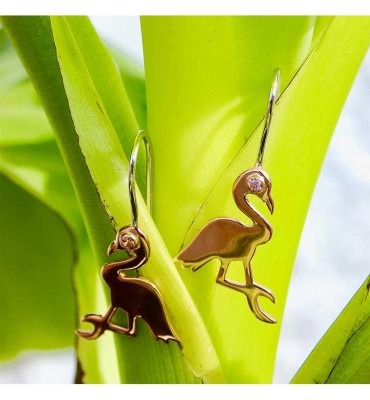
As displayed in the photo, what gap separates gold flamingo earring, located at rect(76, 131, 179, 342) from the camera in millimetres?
389

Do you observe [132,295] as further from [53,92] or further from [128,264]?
[53,92]

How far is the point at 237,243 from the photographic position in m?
0.40

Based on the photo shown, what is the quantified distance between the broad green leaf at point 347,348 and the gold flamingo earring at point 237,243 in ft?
0.15

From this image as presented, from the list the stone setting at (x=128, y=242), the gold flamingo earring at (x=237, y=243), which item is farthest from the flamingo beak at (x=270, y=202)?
the stone setting at (x=128, y=242)

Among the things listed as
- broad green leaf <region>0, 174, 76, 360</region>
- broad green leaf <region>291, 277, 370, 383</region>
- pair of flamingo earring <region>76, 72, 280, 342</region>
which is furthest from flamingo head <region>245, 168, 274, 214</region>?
broad green leaf <region>0, 174, 76, 360</region>

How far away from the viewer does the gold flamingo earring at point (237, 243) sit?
39cm

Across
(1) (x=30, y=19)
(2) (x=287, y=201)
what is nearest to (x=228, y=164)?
(2) (x=287, y=201)

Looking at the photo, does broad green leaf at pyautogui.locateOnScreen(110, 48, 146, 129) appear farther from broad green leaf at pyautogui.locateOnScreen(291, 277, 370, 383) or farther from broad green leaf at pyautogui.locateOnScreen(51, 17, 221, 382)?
broad green leaf at pyautogui.locateOnScreen(291, 277, 370, 383)

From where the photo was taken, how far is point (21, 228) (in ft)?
1.72

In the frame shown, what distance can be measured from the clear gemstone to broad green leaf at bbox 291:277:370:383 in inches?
4.3

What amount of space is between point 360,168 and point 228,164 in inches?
4.6

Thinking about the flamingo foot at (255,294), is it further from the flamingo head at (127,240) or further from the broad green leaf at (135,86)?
the broad green leaf at (135,86)

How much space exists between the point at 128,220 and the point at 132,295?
0.06 metres

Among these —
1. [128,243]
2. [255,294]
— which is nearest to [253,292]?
[255,294]
